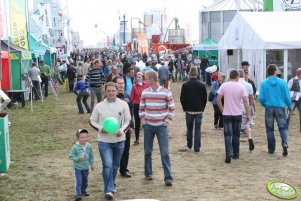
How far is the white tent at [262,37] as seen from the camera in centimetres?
1908

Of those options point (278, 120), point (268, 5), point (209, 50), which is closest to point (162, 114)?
Answer: point (278, 120)

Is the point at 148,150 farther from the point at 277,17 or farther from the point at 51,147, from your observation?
the point at 277,17

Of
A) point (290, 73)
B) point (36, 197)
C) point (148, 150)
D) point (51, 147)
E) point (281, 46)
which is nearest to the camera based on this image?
point (36, 197)

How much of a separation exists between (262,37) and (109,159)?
551 inches

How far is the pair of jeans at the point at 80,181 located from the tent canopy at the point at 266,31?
13480mm

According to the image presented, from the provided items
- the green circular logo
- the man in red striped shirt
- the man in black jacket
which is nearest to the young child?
the man in red striped shirt

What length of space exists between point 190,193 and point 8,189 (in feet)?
8.77

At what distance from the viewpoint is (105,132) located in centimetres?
657

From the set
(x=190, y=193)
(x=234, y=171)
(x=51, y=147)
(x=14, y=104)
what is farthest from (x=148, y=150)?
(x=14, y=104)

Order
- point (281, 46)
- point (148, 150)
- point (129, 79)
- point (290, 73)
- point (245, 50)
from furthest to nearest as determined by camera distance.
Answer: point (245, 50) < point (290, 73) < point (281, 46) < point (129, 79) < point (148, 150)

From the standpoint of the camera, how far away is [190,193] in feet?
23.2

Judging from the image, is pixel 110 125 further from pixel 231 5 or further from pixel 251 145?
pixel 231 5

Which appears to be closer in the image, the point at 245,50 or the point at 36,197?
the point at 36,197

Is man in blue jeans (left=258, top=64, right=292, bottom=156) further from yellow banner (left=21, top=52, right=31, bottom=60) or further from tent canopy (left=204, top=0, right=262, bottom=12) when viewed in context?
tent canopy (left=204, top=0, right=262, bottom=12)
